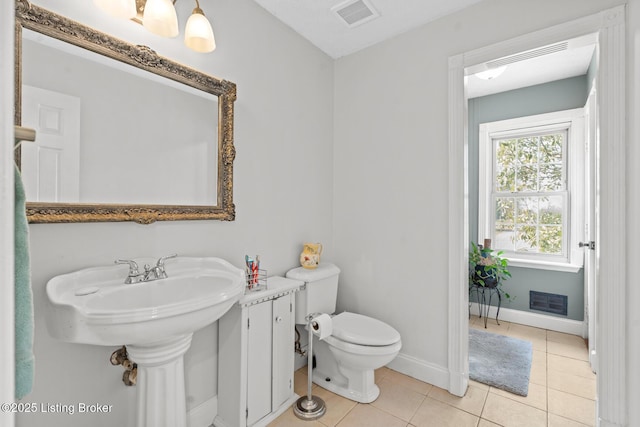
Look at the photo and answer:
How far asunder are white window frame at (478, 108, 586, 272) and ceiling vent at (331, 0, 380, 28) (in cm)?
204

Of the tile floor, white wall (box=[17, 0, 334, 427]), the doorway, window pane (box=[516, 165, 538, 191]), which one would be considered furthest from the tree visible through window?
white wall (box=[17, 0, 334, 427])

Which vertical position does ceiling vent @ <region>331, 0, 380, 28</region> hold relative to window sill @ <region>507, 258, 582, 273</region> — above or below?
above

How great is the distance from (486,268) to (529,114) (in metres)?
1.65

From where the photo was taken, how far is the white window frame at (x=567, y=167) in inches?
114

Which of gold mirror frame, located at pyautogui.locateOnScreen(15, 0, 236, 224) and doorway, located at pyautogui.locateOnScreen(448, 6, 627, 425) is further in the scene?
doorway, located at pyautogui.locateOnScreen(448, 6, 627, 425)

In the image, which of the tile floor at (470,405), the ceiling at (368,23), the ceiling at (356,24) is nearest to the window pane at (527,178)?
the ceiling at (368,23)

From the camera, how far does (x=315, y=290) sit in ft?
6.72

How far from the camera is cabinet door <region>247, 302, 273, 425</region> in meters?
1.60

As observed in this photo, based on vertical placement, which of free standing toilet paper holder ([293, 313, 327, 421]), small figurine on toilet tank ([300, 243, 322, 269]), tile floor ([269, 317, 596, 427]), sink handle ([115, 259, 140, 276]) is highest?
sink handle ([115, 259, 140, 276])

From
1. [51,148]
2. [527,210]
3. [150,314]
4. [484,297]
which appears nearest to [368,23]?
[51,148]

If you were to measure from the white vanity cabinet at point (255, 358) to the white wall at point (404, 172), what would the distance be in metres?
0.84

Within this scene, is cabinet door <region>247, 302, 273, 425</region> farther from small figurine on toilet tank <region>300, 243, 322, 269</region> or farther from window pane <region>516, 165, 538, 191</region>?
window pane <region>516, 165, 538, 191</region>

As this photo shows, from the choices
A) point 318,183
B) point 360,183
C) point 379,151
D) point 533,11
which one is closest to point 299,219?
point 318,183

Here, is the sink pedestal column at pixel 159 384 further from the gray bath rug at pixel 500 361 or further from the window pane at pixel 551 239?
the window pane at pixel 551 239
